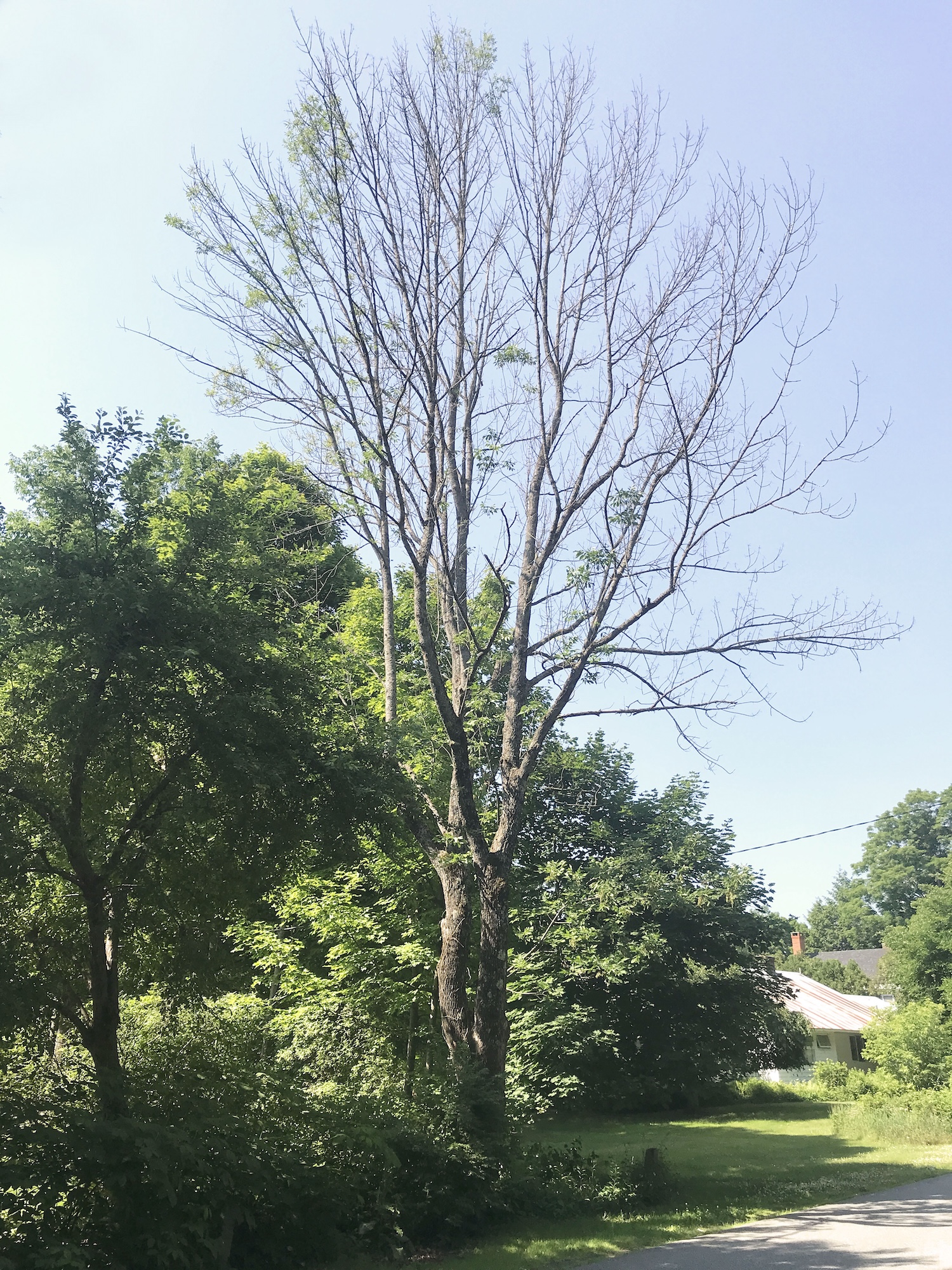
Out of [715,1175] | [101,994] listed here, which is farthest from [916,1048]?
[101,994]

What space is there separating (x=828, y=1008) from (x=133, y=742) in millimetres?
38233

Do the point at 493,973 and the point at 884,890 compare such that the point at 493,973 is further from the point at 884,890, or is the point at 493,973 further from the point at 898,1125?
the point at 884,890

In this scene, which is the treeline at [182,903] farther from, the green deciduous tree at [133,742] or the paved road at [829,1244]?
the paved road at [829,1244]

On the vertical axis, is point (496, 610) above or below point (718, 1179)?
above

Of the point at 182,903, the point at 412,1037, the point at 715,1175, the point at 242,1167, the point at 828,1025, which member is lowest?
the point at 828,1025

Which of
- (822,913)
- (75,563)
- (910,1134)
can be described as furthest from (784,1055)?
(822,913)

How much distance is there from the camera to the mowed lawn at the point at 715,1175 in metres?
9.83

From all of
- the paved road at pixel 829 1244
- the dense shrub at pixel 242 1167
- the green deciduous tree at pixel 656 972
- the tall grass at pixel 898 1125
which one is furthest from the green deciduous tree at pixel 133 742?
the tall grass at pixel 898 1125

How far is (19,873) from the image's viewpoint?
858 cm

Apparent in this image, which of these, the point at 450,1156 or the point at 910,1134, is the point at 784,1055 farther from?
the point at 450,1156

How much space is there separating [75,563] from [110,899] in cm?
340

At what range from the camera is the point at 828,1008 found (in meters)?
39.6

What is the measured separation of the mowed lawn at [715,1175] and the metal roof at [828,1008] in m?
11.0

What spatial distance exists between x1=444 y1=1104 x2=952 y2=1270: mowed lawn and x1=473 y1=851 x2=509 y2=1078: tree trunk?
→ 2.01 metres
